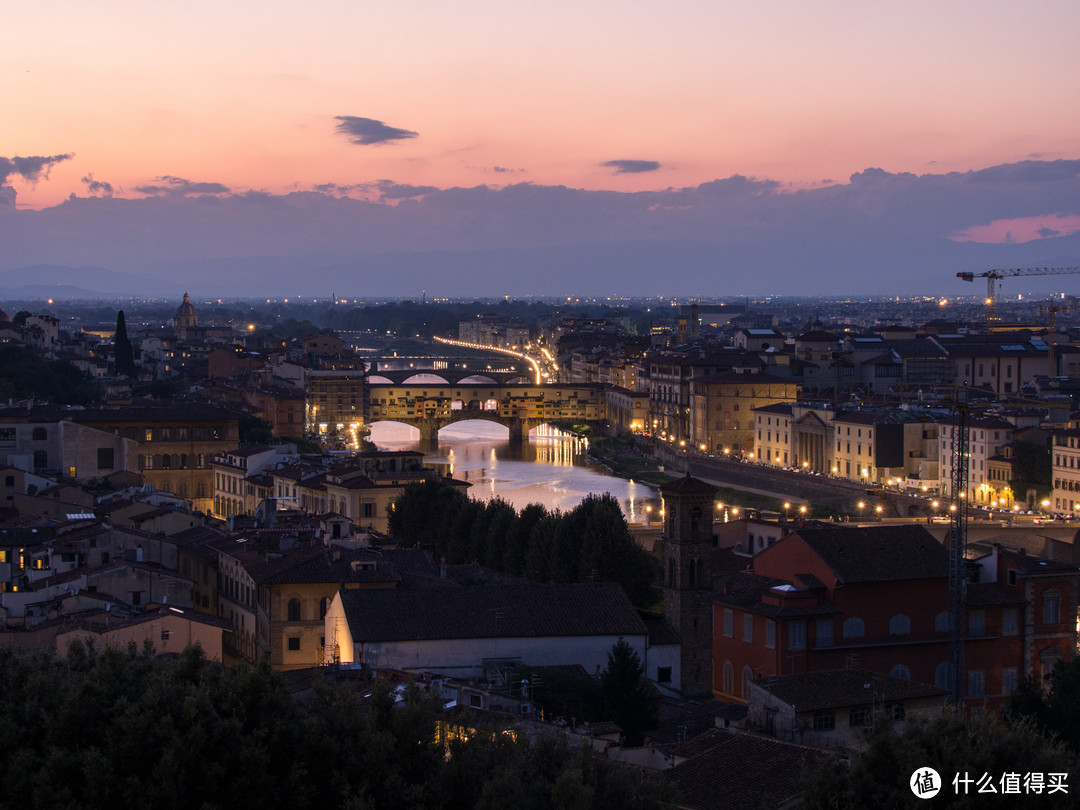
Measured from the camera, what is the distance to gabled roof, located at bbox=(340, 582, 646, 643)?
827 cm

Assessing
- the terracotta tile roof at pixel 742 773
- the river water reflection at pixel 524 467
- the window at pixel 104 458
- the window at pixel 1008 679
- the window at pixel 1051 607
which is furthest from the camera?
the river water reflection at pixel 524 467

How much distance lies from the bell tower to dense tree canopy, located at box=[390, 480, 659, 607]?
1.87m

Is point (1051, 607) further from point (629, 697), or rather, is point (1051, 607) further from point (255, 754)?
point (255, 754)

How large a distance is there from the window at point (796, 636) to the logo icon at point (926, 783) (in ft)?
14.9

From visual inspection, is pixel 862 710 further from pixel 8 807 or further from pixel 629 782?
pixel 8 807

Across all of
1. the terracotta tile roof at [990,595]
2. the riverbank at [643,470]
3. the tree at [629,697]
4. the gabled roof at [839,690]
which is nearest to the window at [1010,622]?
the terracotta tile roof at [990,595]

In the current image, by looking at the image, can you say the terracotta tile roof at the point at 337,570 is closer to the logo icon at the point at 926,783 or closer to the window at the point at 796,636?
the window at the point at 796,636

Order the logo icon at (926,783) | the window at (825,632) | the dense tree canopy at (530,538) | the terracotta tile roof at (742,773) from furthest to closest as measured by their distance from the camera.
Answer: the dense tree canopy at (530,538)
the window at (825,632)
the terracotta tile roof at (742,773)
the logo icon at (926,783)

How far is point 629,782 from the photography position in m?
4.64

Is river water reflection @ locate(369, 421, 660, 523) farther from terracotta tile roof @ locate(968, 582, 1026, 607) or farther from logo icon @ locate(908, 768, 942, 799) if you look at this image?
logo icon @ locate(908, 768, 942, 799)

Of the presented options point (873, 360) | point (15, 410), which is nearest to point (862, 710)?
point (15, 410)

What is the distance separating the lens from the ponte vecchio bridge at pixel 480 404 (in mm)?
37306

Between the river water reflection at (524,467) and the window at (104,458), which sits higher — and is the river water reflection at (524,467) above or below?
below

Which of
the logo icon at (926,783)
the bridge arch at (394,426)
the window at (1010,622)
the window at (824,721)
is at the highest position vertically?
the logo icon at (926,783)
